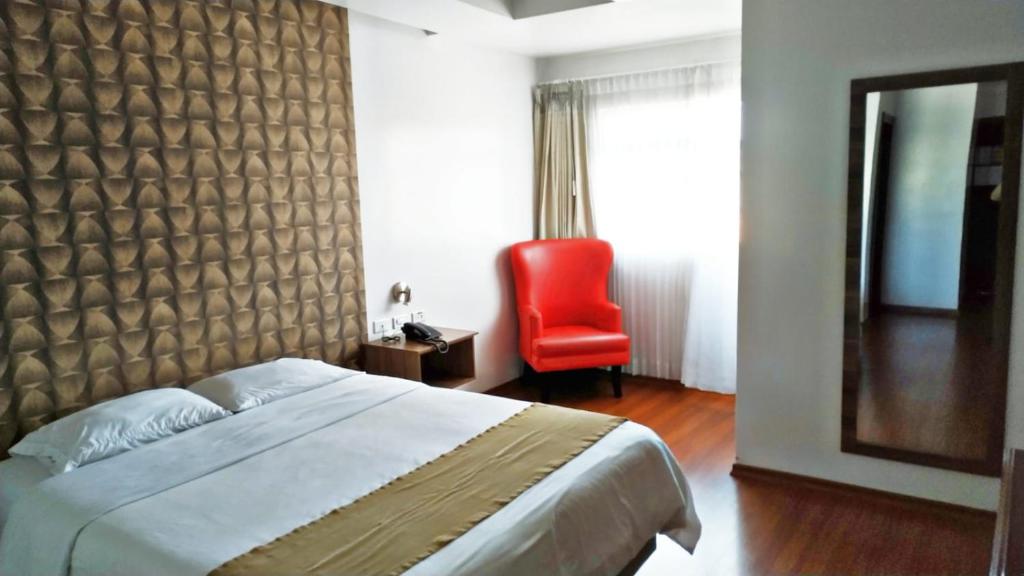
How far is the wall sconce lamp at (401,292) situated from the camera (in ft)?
13.6

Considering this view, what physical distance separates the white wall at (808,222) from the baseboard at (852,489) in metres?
0.03

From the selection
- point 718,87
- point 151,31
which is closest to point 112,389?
point 151,31

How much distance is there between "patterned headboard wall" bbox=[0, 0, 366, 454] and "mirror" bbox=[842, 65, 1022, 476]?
267cm

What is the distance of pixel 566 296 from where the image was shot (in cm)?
520

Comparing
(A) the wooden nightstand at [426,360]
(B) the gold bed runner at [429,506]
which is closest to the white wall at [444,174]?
(A) the wooden nightstand at [426,360]

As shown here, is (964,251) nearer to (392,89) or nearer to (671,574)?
(671,574)

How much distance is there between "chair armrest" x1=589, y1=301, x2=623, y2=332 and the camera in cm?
493

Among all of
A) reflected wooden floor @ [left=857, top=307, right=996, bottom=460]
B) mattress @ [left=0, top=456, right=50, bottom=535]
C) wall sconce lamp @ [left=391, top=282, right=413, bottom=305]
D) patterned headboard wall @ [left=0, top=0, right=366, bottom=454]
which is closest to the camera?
mattress @ [left=0, top=456, right=50, bottom=535]

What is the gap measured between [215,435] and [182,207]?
1.08m

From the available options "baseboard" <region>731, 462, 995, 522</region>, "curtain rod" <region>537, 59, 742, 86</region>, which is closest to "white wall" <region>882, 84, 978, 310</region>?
"baseboard" <region>731, 462, 995, 522</region>

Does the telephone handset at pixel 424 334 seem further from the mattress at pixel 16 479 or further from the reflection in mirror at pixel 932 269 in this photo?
the reflection in mirror at pixel 932 269

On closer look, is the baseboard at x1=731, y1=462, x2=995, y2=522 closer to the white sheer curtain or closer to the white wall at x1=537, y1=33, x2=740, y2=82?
the white sheer curtain

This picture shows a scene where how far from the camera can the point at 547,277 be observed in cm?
516

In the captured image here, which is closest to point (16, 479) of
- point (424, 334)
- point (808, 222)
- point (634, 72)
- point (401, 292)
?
point (424, 334)
